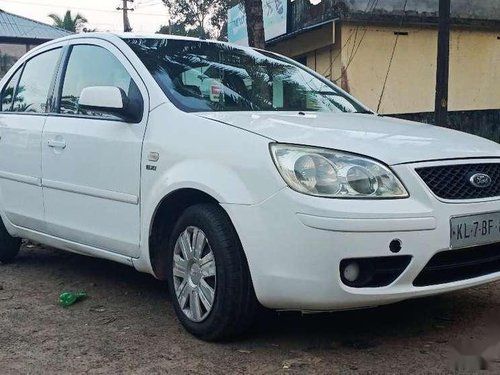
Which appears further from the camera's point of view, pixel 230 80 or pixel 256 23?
pixel 256 23

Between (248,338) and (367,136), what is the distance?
1228 mm

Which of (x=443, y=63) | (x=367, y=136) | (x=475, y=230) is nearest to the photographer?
(x=475, y=230)

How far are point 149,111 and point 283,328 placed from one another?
4.82 ft

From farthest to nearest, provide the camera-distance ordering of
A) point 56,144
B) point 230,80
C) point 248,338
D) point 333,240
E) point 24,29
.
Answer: point 24,29 < point 56,144 < point 230,80 < point 248,338 < point 333,240

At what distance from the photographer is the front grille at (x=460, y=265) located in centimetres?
309

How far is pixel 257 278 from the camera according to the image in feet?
10.2


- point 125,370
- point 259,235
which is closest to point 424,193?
point 259,235

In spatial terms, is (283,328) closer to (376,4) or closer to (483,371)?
(483,371)

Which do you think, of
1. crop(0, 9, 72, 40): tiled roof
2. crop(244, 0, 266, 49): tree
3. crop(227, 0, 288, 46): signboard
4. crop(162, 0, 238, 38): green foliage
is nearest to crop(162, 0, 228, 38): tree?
crop(162, 0, 238, 38): green foliage

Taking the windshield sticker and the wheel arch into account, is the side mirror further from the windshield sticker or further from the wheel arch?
the wheel arch

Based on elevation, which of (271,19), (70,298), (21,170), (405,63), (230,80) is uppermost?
(271,19)

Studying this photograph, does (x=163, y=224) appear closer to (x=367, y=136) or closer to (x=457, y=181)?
(x=367, y=136)

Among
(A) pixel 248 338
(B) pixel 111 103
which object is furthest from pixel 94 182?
(A) pixel 248 338

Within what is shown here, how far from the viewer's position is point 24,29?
31234 millimetres
